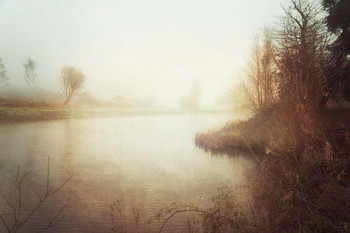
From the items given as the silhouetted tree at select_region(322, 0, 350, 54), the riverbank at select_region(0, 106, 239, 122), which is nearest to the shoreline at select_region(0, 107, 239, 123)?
the riverbank at select_region(0, 106, 239, 122)

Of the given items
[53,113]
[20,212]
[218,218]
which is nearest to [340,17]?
[218,218]

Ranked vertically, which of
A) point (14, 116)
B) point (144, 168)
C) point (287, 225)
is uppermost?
point (14, 116)

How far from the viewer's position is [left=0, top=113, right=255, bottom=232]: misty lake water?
5.16 m

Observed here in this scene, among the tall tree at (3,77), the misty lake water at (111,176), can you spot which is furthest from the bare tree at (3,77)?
the misty lake water at (111,176)

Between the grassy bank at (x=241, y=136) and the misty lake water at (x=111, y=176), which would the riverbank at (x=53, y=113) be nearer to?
the misty lake water at (x=111, y=176)

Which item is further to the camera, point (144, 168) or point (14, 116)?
point (14, 116)

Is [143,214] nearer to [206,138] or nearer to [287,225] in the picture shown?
[287,225]

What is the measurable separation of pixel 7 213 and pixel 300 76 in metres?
8.42

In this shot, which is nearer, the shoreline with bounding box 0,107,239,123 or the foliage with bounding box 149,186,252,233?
the foliage with bounding box 149,186,252,233

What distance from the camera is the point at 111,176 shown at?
863cm

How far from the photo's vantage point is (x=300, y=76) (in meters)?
4.81

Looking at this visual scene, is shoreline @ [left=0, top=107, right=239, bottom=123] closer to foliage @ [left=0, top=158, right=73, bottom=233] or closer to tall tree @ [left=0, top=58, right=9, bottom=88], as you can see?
tall tree @ [left=0, top=58, right=9, bottom=88]

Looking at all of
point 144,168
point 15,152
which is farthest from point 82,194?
point 15,152

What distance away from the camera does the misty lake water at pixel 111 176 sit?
16.9ft
